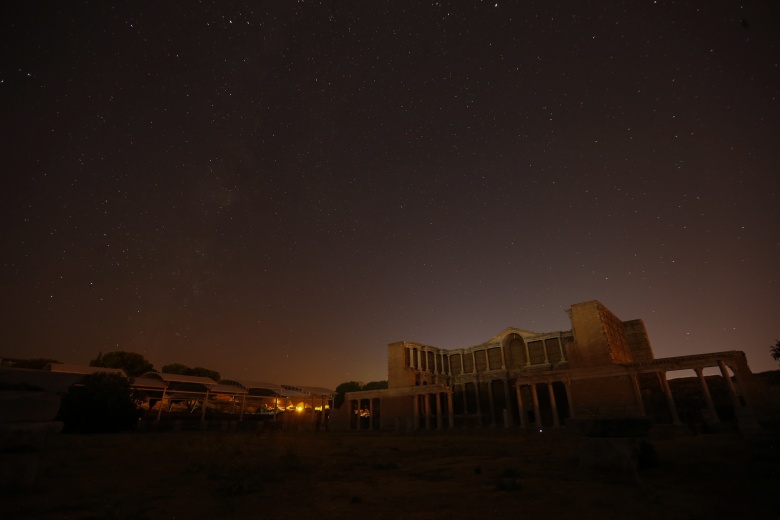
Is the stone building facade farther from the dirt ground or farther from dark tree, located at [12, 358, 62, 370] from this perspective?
dark tree, located at [12, 358, 62, 370]

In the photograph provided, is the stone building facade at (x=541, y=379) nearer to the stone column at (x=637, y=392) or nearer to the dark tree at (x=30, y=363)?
the stone column at (x=637, y=392)

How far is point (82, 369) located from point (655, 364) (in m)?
54.7

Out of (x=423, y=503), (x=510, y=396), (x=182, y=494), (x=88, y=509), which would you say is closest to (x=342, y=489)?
(x=423, y=503)

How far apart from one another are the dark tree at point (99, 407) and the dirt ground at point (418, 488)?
589 inches

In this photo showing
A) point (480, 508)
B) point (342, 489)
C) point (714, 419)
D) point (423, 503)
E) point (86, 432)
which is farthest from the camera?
point (714, 419)

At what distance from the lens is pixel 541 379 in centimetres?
3862

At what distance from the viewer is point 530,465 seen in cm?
997

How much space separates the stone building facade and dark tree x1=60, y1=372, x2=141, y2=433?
25438mm

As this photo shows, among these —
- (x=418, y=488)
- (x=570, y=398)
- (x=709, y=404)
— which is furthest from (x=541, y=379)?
(x=418, y=488)

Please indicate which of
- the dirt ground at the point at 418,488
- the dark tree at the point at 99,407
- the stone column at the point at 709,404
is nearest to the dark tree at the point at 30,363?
the dark tree at the point at 99,407

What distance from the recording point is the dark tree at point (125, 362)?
54938mm

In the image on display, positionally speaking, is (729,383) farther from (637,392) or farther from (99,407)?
(99,407)

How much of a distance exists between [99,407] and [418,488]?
25.5 m

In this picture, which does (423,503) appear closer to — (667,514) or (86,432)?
(667,514)
